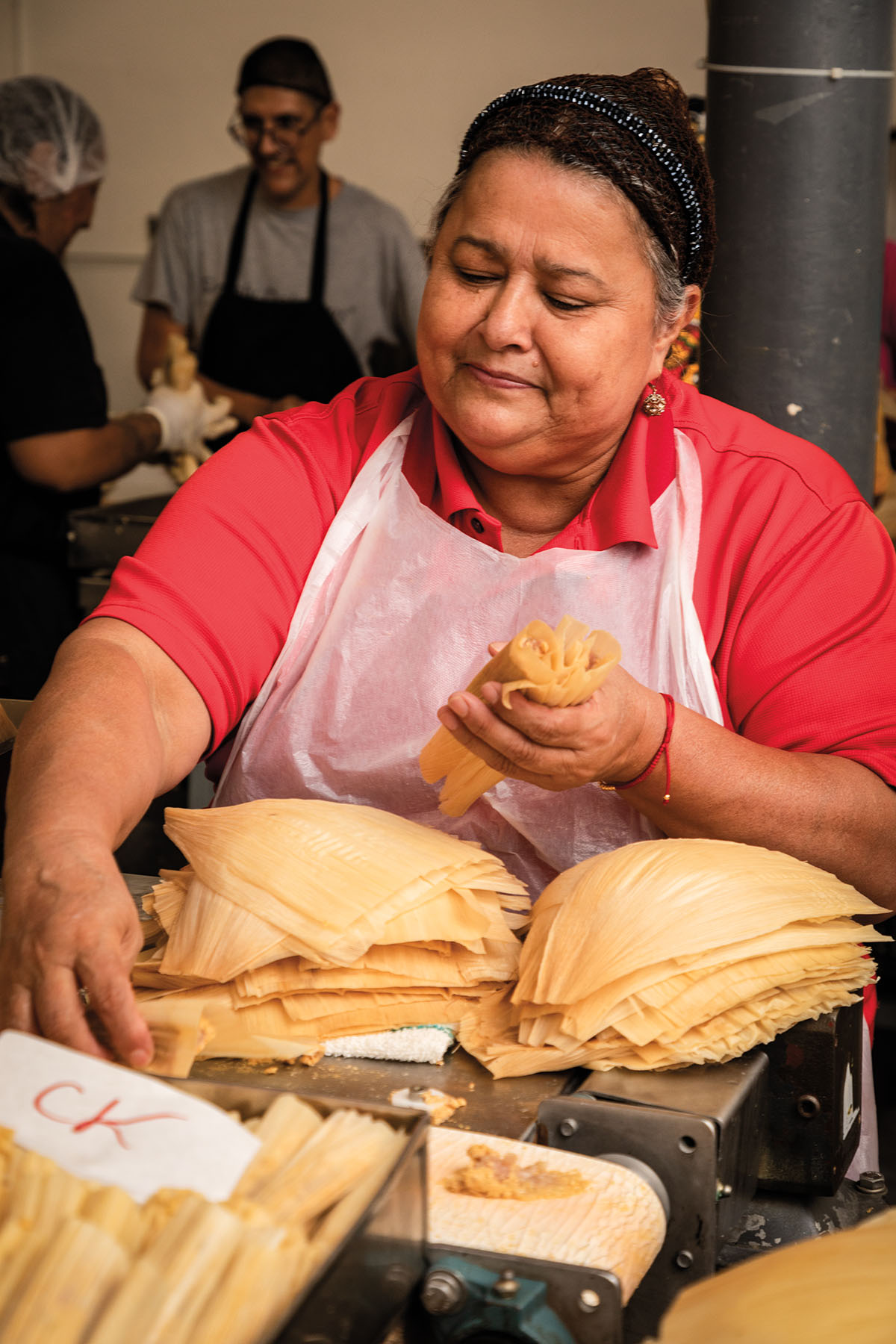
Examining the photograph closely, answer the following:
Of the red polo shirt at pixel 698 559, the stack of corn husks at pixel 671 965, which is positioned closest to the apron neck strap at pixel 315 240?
the red polo shirt at pixel 698 559

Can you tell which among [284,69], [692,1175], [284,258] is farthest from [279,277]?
[692,1175]

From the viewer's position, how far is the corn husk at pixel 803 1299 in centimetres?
71

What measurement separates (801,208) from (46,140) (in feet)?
7.25

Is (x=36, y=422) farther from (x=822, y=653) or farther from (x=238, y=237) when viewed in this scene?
(x=822, y=653)

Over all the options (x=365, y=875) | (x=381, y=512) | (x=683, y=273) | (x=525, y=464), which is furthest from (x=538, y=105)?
(x=365, y=875)

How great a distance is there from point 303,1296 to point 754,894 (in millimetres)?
604

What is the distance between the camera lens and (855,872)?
1.40 meters

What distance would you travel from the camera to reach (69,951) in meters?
1.02

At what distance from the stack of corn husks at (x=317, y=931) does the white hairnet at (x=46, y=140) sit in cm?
264

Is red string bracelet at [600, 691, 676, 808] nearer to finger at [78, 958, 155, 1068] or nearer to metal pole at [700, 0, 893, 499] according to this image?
finger at [78, 958, 155, 1068]

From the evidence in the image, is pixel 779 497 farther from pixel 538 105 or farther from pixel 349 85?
pixel 349 85

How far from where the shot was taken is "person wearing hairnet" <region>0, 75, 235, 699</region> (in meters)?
2.91

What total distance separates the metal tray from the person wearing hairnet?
2.44m

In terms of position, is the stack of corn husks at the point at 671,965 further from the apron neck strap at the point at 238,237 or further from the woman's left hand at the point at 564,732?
the apron neck strap at the point at 238,237
